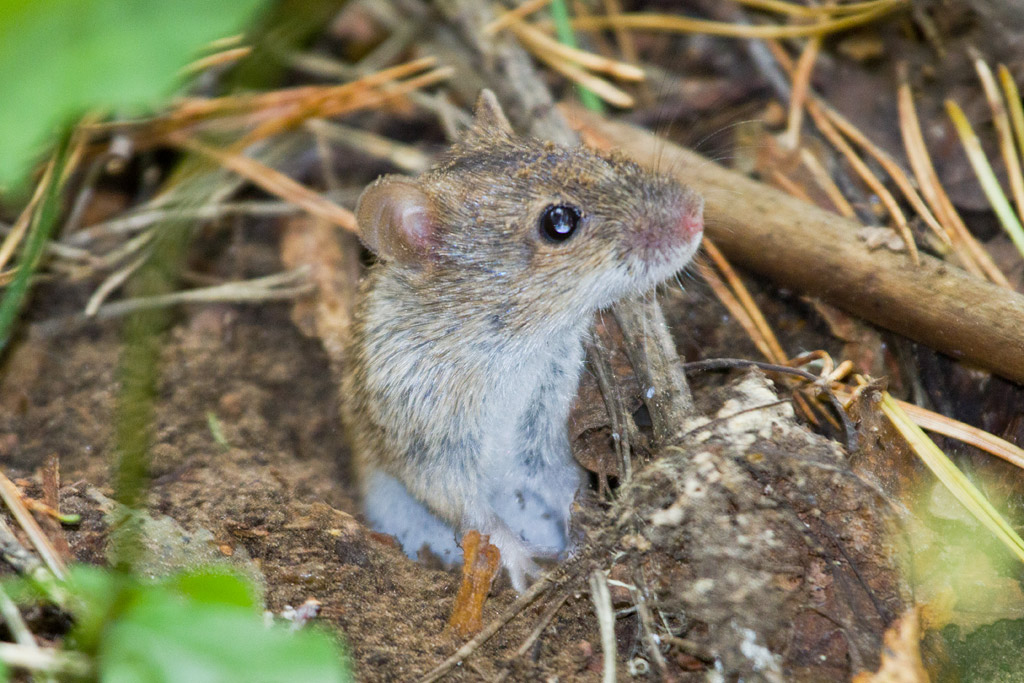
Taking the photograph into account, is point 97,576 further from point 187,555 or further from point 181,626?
point 187,555

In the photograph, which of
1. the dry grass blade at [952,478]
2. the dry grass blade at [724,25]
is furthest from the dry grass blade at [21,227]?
the dry grass blade at [952,478]

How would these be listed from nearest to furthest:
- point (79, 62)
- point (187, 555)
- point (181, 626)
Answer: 1. point (79, 62)
2. point (181, 626)
3. point (187, 555)

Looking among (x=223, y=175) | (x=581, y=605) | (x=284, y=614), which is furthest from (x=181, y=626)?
(x=223, y=175)

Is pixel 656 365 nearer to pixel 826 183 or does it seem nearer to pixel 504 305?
pixel 504 305

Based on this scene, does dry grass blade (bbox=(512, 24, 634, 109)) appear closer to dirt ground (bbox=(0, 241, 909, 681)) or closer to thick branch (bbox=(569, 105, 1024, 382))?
thick branch (bbox=(569, 105, 1024, 382))

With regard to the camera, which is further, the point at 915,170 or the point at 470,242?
the point at 915,170

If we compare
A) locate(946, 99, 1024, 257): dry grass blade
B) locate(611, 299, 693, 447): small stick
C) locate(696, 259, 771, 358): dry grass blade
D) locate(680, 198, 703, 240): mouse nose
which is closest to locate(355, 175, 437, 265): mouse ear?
locate(611, 299, 693, 447): small stick

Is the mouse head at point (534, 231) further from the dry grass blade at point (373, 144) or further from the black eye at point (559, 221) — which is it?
the dry grass blade at point (373, 144)
